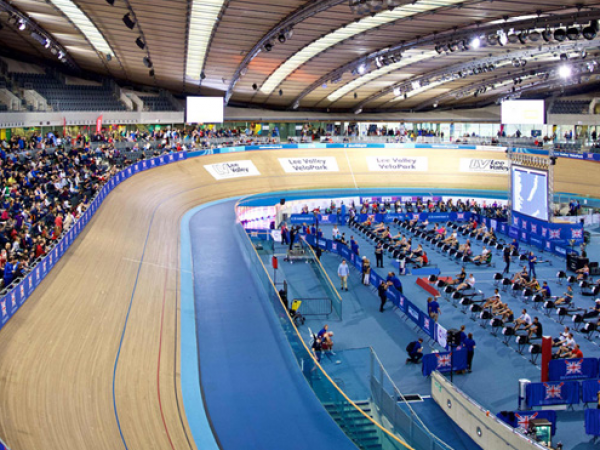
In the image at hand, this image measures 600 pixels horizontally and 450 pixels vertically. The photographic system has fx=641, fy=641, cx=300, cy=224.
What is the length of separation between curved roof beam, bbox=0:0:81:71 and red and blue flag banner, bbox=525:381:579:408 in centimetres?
2610

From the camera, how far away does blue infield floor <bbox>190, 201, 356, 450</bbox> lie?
36.2 ft

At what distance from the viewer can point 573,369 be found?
14.6m

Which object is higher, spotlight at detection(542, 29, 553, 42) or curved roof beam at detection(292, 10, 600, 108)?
curved roof beam at detection(292, 10, 600, 108)

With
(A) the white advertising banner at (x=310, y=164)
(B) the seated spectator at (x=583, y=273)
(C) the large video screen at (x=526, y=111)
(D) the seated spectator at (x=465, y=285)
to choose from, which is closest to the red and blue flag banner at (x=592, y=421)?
(D) the seated spectator at (x=465, y=285)

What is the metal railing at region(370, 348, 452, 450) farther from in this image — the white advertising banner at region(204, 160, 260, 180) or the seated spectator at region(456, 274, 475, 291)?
the white advertising banner at region(204, 160, 260, 180)

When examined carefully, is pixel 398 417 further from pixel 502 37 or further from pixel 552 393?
pixel 502 37

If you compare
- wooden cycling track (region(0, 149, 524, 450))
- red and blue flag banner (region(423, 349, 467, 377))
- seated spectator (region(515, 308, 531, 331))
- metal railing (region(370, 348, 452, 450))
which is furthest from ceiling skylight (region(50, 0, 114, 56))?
metal railing (region(370, 348, 452, 450))

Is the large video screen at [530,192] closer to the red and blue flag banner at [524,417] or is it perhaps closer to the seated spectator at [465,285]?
the seated spectator at [465,285]

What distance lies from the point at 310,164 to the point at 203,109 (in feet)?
27.3

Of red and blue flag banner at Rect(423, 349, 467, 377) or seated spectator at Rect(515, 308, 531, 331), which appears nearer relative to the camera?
red and blue flag banner at Rect(423, 349, 467, 377)

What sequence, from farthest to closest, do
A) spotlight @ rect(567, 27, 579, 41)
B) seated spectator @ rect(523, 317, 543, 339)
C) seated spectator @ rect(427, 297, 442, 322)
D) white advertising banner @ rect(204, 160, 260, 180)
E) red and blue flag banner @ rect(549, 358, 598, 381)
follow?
white advertising banner @ rect(204, 160, 260, 180), spotlight @ rect(567, 27, 579, 41), seated spectator @ rect(427, 297, 442, 322), seated spectator @ rect(523, 317, 543, 339), red and blue flag banner @ rect(549, 358, 598, 381)

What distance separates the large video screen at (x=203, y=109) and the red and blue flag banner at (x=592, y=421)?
3546cm

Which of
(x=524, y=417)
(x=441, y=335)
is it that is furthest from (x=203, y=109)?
(x=524, y=417)

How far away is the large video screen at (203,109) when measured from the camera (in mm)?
43656
